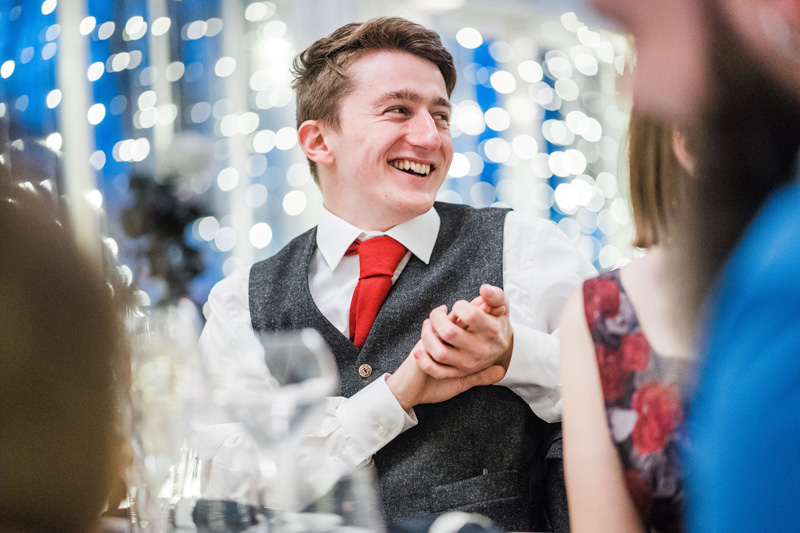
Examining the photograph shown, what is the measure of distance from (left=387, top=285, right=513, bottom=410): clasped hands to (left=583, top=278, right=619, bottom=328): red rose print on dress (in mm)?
315

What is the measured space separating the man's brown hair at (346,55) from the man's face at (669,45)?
1.15 metres

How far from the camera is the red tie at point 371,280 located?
4.49 feet

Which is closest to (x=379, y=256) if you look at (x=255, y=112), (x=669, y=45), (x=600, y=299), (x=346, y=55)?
(x=346, y=55)

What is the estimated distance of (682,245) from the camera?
478 mm

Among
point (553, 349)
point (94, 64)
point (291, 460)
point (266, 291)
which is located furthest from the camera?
point (94, 64)

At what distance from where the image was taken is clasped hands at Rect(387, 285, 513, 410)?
1135mm

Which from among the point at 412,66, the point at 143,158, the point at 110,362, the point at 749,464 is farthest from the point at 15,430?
the point at 143,158

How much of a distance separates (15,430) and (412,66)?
4.30ft

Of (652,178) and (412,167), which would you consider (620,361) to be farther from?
(412,167)

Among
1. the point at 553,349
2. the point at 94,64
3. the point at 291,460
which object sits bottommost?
the point at 553,349

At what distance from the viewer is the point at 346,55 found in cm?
161

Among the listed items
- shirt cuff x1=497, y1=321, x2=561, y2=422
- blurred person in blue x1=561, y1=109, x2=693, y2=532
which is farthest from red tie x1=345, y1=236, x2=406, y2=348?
blurred person in blue x1=561, y1=109, x2=693, y2=532

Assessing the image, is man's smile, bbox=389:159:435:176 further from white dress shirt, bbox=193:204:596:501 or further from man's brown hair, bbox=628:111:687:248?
man's brown hair, bbox=628:111:687:248

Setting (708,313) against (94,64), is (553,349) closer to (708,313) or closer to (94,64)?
(708,313)
